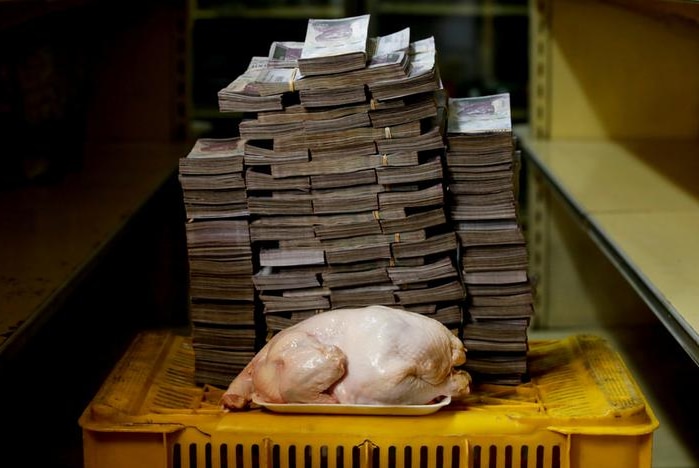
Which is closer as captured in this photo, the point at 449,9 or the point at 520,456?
the point at 520,456

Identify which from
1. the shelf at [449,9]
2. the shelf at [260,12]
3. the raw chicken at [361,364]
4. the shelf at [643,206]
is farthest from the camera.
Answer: the shelf at [449,9]

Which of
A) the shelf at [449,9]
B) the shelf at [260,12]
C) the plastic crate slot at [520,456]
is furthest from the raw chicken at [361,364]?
the shelf at [449,9]

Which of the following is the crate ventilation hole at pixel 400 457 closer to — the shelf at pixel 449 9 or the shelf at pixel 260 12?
the shelf at pixel 260 12

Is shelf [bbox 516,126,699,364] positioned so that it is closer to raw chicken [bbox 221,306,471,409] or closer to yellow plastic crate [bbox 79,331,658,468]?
yellow plastic crate [bbox 79,331,658,468]

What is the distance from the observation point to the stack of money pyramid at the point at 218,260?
7.15 ft

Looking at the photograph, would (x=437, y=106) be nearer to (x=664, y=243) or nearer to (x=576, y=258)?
(x=664, y=243)

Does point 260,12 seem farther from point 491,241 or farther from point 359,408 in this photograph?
point 359,408

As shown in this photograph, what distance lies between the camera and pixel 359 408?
6.40 ft

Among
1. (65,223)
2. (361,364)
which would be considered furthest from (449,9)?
(361,364)

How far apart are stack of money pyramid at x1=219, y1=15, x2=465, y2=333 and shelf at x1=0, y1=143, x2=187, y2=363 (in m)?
0.50

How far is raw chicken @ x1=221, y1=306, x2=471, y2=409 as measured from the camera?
1940 mm

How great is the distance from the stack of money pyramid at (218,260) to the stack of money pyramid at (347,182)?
0.03 meters

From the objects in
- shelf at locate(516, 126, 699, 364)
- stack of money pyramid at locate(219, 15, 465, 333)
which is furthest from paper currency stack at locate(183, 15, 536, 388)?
shelf at locate(516, 126, 699, 364)

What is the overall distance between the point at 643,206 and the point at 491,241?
3.26 ft
